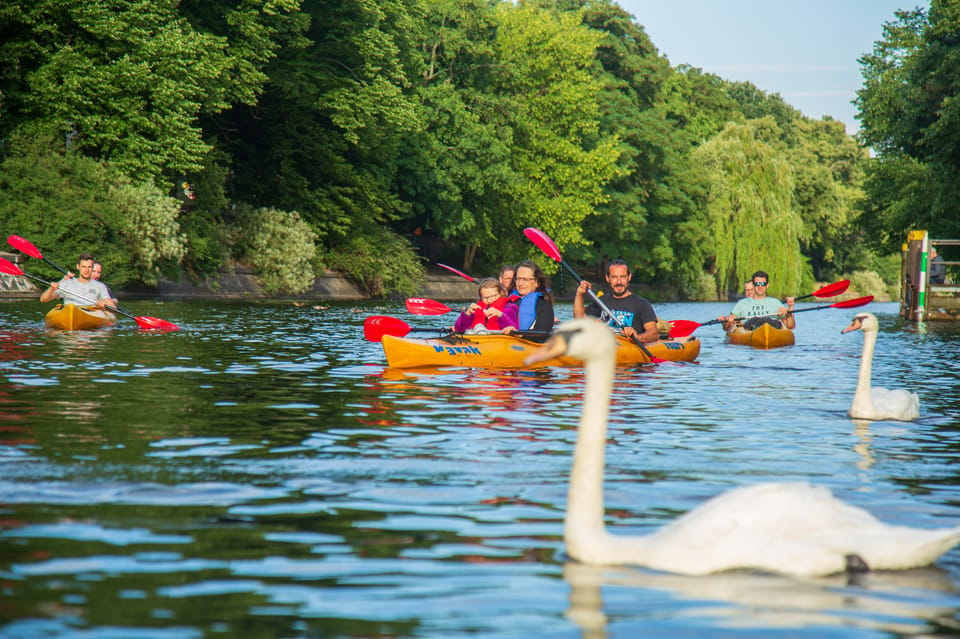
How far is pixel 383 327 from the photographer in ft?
58.7

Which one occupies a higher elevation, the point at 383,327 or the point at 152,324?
the point at 383,327

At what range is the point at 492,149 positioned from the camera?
53688mm

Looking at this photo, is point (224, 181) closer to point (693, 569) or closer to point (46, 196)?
point (46, 196)

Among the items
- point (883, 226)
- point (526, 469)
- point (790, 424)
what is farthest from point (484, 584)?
point (883, 226)

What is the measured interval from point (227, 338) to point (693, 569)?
A: 53.9 ft

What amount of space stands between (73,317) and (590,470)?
1760 centimetres

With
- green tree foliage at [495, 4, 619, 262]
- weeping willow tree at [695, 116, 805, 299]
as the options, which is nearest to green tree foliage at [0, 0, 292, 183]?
green tree foliage at [495, 4, 619, 262]

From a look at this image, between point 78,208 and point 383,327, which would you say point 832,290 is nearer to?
point 383,327

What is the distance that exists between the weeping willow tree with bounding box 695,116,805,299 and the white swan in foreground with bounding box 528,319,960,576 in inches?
2209

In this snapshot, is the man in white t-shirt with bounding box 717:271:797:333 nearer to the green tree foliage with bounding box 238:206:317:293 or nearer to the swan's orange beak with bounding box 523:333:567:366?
the swan's orange beak with bounding box 523:333:567:366

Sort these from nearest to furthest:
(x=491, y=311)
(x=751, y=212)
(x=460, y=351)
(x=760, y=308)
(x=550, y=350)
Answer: (x=550, y=350)
(x=460, y=351)
(x=491, y=311)
(x=760, y=308)
(x=751, y=212)

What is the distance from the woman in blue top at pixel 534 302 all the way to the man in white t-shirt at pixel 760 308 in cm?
641

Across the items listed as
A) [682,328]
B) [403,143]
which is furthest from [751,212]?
[682,328]

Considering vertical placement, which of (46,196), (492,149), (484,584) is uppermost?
(492,149)
